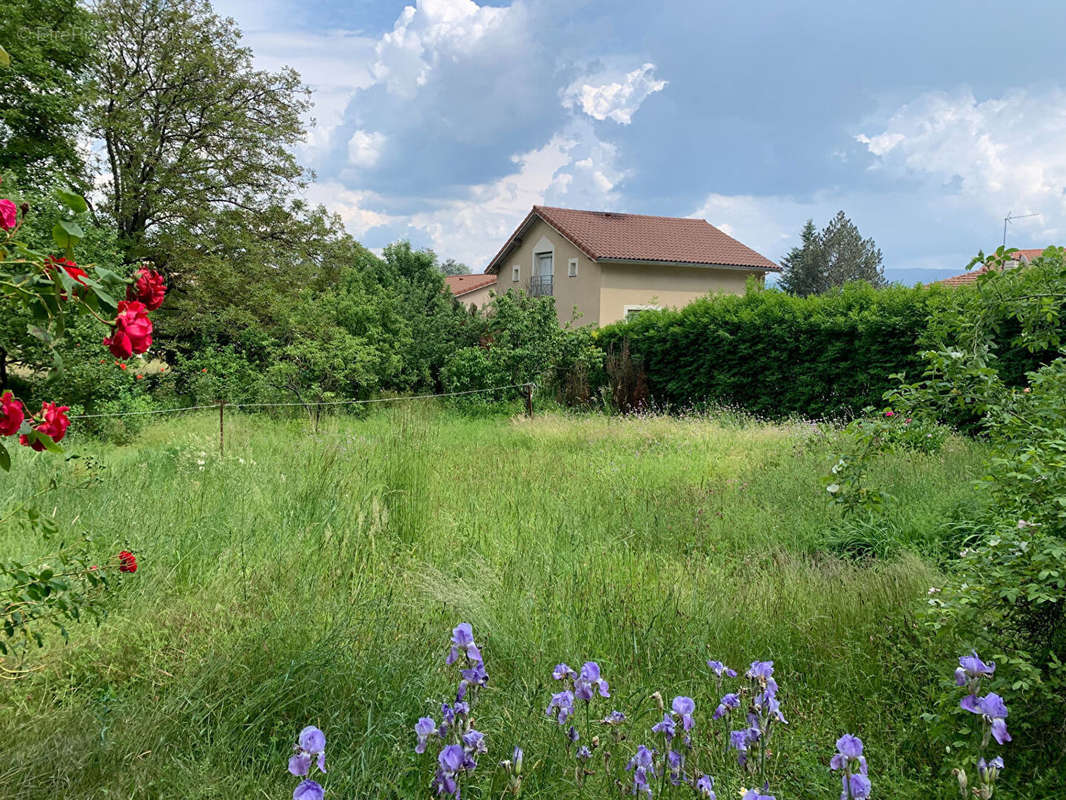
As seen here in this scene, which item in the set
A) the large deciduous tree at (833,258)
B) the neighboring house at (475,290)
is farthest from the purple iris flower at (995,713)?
the large deciduous tree at (833,258)

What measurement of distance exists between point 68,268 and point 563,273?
2324 centimetres

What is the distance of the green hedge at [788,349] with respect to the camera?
395 inches

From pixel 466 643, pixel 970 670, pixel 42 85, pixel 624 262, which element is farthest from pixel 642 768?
pixel 624 262

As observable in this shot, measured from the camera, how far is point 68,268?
4.74 feet

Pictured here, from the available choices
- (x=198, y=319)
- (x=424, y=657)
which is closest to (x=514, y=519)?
(x=424, y=657)

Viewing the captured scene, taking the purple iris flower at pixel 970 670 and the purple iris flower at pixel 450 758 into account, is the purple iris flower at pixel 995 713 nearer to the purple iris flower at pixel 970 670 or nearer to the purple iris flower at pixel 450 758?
the purple iris flower at pixel 970 670

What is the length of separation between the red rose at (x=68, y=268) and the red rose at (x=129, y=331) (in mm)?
101

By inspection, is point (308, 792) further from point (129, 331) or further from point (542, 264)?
point (542, 264)

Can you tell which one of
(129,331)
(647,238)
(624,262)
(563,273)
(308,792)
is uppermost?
(647,238)

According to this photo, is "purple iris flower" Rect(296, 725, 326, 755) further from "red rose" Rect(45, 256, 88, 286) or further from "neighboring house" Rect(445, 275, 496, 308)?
"neighboring house" Rect(445, 275, 496, 308)

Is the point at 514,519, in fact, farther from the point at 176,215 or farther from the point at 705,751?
the point at 176,215

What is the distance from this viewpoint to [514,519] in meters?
4.95

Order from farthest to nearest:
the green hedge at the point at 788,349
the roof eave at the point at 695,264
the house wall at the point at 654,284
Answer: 1. the house wall at the point at 654,284
2. the roof eave at the point at 695,264
3. the green hedge at the point at 788,349

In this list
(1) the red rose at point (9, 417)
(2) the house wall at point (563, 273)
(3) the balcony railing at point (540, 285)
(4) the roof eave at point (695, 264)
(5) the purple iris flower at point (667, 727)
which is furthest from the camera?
(3) the balcony railing at point (540, 285)
